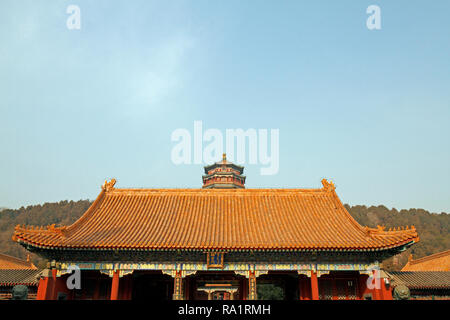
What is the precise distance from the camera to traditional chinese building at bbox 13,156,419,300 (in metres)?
14.3

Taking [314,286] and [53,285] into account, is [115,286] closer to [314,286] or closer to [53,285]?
[53,285]

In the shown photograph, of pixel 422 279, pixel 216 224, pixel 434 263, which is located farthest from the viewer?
pixel 434 263

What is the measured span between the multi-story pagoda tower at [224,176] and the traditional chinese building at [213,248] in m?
15.9

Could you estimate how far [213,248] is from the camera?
46.2 ft

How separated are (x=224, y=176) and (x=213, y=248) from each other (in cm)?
2169

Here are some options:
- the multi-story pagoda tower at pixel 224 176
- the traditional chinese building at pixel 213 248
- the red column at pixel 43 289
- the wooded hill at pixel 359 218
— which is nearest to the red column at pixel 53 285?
the traditional chinese building at pixel 213 248

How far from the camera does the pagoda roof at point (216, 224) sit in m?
14.1

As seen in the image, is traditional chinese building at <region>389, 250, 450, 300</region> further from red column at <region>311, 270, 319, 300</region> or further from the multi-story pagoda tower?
the multi-story pagoda tower

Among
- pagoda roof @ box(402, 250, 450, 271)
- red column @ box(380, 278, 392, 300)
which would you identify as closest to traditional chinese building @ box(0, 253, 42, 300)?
red column @ box(380, 278, 392, 300)

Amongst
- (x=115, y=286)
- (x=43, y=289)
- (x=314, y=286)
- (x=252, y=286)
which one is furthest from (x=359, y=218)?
(x=43, y=289)

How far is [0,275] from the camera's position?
17625mm

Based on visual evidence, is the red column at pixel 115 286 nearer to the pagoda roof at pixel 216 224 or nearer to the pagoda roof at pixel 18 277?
the pagoda roof at pixel 216 224

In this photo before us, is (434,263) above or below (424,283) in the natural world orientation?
above
